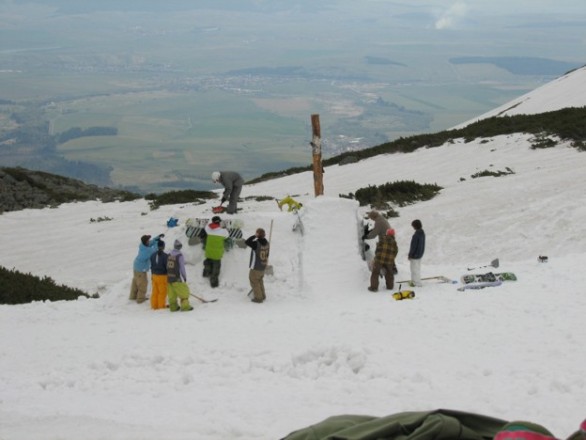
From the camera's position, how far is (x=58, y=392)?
8.50m

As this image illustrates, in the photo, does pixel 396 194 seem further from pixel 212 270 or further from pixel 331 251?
pixel 212 270

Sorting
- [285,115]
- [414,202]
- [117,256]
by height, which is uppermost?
[285,115]

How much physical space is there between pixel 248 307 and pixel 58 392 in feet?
16.1

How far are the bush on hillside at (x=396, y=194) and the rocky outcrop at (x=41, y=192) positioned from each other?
14734 millimetres

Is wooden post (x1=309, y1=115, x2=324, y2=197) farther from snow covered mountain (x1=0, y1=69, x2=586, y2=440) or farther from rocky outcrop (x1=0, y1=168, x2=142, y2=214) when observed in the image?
rocky outcrop (x1=0, y1=168, x2=142, y2=214)

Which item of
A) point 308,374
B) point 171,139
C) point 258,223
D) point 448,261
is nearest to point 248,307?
point 258,223

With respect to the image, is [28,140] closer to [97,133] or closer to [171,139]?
[97,133]

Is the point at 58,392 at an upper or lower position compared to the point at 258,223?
lower

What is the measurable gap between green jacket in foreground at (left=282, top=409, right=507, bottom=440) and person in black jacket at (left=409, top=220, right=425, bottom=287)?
8.44 meters

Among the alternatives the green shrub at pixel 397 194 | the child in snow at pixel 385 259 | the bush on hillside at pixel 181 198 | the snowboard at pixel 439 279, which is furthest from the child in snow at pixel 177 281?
the bush on hillside at pixel 181 198

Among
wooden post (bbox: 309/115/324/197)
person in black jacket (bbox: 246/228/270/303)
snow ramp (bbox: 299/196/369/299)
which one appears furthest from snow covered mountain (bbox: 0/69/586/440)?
wooden post (bbox: 309/115/324/197)

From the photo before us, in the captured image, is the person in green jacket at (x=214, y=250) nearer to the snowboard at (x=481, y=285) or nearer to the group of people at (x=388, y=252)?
the group of people at (x=388, y=252)

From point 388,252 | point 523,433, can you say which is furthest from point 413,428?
point 388,252

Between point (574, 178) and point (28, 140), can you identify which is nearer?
point (574, 178)
